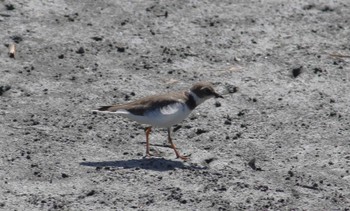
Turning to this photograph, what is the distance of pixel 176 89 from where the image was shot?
42.4 ft

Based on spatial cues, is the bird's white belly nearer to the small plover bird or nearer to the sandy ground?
the small plover bird

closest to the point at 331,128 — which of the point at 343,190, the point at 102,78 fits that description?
the point at 343,190

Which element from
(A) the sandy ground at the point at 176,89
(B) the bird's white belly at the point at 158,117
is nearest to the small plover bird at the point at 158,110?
(B) the bird's white belly at the point at 158,117

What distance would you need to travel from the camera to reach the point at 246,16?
14.7 m

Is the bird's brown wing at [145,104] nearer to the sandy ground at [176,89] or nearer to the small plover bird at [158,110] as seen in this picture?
the small plover bird at [158,110]

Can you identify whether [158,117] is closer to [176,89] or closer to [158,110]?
[158,110]

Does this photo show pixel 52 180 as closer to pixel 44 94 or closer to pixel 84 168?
pixel 84 168

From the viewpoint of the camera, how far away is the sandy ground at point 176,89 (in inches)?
416

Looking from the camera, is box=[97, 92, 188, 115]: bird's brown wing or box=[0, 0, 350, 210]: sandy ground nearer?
box=[0, 0, 350, 210]: sandy ground

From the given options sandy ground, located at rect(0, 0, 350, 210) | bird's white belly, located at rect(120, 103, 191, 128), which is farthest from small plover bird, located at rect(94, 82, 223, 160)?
sandy ground, located at rect(0, 0, 350, 210)

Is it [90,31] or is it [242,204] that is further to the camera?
[90,31]

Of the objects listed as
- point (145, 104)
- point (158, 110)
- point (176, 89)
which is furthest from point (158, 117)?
point (176, 89)

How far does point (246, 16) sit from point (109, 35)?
6.42ft

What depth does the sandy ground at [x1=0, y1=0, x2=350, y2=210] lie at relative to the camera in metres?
10.6
